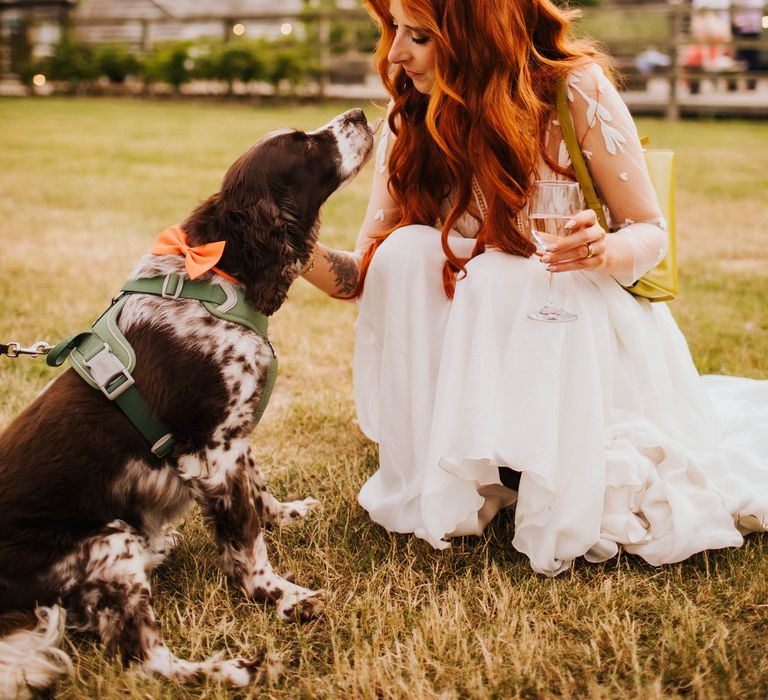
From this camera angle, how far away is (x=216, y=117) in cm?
1570

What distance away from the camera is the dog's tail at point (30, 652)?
6.43ft

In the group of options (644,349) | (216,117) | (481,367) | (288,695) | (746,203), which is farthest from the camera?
(216,117)

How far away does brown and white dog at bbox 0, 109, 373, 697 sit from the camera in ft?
6.66

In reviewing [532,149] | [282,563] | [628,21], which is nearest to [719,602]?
[282,563]

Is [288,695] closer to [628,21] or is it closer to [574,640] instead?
[574,640]

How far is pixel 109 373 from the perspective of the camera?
2.18 m

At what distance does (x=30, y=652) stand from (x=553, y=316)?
1638mm

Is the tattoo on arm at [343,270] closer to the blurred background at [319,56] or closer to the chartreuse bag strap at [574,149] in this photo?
the chartreuse bag strap at [574,149]

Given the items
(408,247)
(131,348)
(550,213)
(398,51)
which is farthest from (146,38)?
(550,213)

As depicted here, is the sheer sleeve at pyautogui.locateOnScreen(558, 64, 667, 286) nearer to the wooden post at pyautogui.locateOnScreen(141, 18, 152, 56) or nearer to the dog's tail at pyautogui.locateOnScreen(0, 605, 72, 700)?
the dog's tail at pyautogui.locateOnScreen(0, 605, 72, 700)

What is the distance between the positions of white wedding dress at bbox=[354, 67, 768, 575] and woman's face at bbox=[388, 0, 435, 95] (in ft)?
1.46

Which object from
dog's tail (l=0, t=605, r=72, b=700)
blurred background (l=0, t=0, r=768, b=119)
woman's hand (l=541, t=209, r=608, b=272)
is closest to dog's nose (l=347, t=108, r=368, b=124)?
woman's hand (l=541, t=209, r=608, b=272)

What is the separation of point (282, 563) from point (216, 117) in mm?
14373

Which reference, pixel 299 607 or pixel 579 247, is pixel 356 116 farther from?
pixel 299 607
